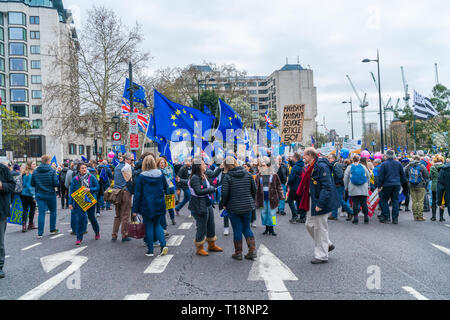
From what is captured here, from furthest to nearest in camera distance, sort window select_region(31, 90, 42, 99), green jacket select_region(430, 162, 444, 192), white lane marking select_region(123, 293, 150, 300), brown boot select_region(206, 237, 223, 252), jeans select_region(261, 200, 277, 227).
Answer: window select_region(31, 90, 42, 99) → green jacket select_region(430, 162, 444, 192) → jeans select_region(261, 200, 277, 227) → brown boot select_region(206, 237, 223, 252) → white lane marking select_region(123, 293, 150, 300)

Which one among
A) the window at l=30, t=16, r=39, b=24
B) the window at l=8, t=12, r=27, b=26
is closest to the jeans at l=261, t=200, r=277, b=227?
the window at l=8, t=12, r=27, b=26

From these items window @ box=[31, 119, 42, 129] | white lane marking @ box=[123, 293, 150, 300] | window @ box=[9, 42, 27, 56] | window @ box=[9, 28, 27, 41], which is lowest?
white lane marking @ box=[123, 293, 150, 300]

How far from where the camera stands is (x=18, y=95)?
62.5 metres

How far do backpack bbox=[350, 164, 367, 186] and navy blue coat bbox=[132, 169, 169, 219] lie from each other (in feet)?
18.5

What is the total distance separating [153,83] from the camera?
120 feet

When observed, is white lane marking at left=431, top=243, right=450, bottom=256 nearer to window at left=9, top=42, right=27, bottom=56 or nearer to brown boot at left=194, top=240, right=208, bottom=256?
brown boot at left=194, top=240, right=208, bottom=256

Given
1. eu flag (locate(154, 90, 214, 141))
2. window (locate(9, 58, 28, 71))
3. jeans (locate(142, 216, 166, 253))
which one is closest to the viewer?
jeans (locate(142, 216, 166, 253))

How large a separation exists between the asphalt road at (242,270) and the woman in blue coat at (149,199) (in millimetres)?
421

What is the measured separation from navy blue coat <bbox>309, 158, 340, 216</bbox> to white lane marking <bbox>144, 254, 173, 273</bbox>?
2624 mm

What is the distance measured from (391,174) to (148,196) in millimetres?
6726

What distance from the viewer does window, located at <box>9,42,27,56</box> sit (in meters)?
61.8

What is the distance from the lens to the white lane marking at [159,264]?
5918mm

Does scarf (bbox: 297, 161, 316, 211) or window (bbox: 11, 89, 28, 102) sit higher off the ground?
window (bbox: 11, 89, 28, 102)

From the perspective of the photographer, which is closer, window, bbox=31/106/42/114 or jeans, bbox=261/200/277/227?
jeans, bbox=261/200/277/227
